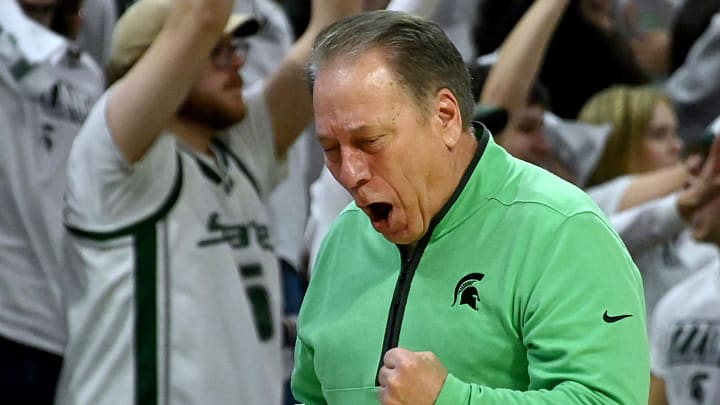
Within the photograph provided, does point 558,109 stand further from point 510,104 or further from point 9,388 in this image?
point 9,388

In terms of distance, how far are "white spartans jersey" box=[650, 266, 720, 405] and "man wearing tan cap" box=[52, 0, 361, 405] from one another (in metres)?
1.40

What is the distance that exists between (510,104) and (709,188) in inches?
25.7

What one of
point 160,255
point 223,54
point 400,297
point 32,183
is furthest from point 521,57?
point 400,297

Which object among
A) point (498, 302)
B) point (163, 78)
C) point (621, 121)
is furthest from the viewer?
point (621, 121)

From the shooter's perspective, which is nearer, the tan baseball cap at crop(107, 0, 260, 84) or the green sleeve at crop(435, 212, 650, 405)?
the green sleeve at crop(435, 212, 650, 405)

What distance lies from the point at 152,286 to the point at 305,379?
4.51ft

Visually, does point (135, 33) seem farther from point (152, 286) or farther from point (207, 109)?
point (152, 286)

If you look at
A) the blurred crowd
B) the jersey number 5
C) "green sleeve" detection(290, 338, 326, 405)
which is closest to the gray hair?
the blurred crowd

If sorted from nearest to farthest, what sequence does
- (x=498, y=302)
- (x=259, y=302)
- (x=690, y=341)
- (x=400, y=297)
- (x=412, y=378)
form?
(x=412, y=378), (x=498, y=302), (x=400, y=297), (x=259, y=302), (x=690, y=341)

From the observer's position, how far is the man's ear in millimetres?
2096

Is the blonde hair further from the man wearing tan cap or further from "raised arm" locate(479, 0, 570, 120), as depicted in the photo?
the man wearing tan cap

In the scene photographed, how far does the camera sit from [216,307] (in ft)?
12.3

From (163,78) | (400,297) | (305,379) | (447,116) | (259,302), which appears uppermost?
(447,116)

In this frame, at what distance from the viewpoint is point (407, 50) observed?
6.81ft
